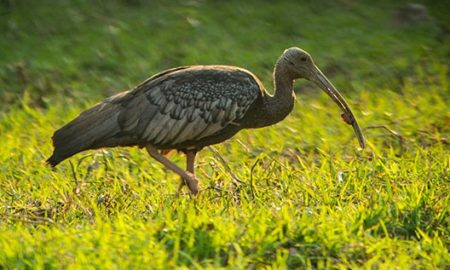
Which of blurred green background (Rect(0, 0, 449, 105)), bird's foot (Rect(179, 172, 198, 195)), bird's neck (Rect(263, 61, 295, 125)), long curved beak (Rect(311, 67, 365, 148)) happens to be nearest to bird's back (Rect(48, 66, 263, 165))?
bird's neck (Rect(263, 61, 295, 125))

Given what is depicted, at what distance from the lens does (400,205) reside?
262 inches

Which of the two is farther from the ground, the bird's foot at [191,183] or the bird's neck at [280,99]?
the bird's neck at [280,99]

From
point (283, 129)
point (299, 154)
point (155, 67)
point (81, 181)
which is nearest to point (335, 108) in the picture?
point (283, 129)

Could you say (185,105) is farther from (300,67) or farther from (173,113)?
(300,67)

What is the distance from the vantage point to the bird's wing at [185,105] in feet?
25.4

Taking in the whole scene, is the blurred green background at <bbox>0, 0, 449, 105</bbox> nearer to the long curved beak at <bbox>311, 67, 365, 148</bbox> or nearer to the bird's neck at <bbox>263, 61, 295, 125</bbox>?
the long curved beak at <bbox>311, 67, 365, 148</bbox>

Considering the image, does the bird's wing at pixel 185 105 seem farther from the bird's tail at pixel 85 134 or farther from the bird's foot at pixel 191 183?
the bird's foot at pixel 191 183

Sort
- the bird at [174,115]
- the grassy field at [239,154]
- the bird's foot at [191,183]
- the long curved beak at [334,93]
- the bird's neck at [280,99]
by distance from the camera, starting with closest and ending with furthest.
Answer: the grassy field at [239,154], the bird's foot at [191,183], the bird at [174,115], the bird's neck at [280,99], the long curved beak at [334,93]

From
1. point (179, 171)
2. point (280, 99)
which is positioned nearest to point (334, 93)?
point (280, 99)

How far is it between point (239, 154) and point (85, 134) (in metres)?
1.86

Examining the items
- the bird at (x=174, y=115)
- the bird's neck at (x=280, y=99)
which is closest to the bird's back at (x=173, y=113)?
the bird at (x=174, y=115)

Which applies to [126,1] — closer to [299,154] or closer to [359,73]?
[359,73]

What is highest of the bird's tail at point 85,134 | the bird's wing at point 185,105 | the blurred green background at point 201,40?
the bird's wing at point 185,105

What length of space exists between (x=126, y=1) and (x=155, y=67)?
89.3 inches
